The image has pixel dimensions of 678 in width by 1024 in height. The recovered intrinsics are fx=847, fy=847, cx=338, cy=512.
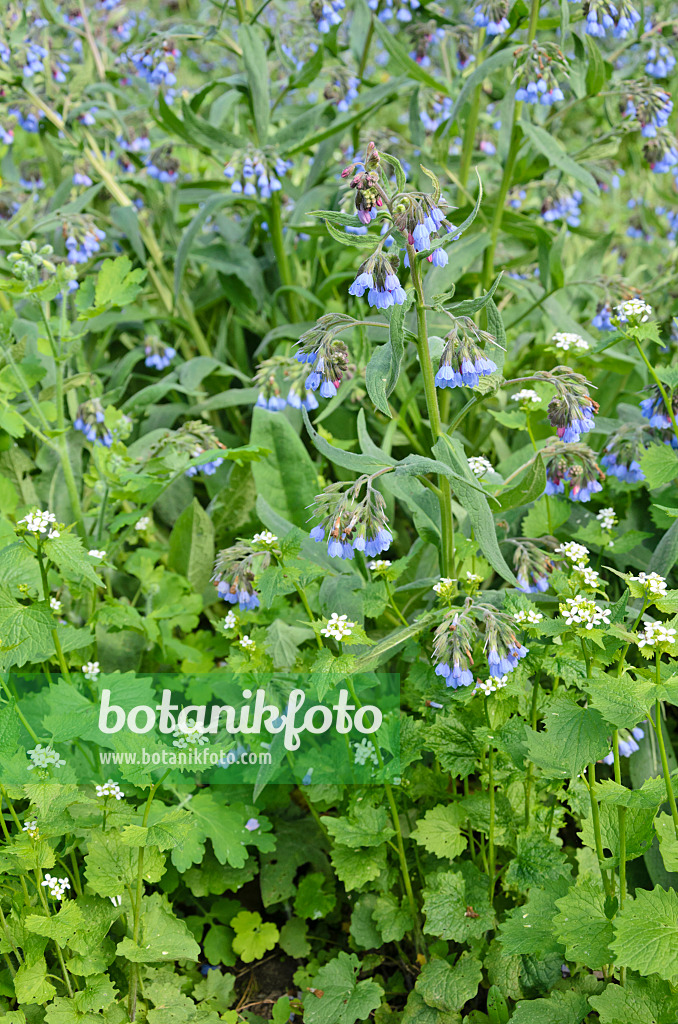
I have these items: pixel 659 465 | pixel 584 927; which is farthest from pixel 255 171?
pixel 584 927

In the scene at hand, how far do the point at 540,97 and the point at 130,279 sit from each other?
4.46ft

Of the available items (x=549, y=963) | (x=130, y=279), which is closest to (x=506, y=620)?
(x=549, y=963)

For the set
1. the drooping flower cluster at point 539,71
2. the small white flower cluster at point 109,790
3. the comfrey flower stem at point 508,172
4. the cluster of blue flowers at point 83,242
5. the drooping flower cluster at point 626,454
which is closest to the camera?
the small white flower cluster at point 109,790

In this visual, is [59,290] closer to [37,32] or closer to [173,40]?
[173,40]

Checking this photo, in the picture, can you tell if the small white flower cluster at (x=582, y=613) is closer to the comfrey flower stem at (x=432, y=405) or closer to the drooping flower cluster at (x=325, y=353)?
the comfrey flower stem at (x=432, y=405)

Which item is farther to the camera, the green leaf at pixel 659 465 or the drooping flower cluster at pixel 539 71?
the drooping flower cluster at pixel 539 71

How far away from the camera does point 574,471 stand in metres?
2.11

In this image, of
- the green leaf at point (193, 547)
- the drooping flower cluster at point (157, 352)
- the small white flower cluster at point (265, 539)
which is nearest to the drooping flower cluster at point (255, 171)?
the drooping flower cluster at point (157, 352)

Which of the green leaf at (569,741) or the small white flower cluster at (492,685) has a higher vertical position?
the small white flower cluster at (492,685)

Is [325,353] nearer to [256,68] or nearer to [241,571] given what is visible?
[241,571]

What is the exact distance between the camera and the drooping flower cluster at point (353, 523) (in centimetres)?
175

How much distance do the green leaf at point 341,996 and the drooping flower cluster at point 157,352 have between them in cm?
211

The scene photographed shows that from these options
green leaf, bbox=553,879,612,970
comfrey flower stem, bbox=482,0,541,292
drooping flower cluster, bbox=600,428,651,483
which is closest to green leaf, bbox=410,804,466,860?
green leaf, bbox=553,879,612,970

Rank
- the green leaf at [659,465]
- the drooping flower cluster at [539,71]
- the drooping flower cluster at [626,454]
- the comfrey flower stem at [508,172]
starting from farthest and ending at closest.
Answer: the comfrey flower stem at [508,172], the drooping flower cluster at [539,71], the drooping flower cluster at [626,454], the green leaf at [659,465]
